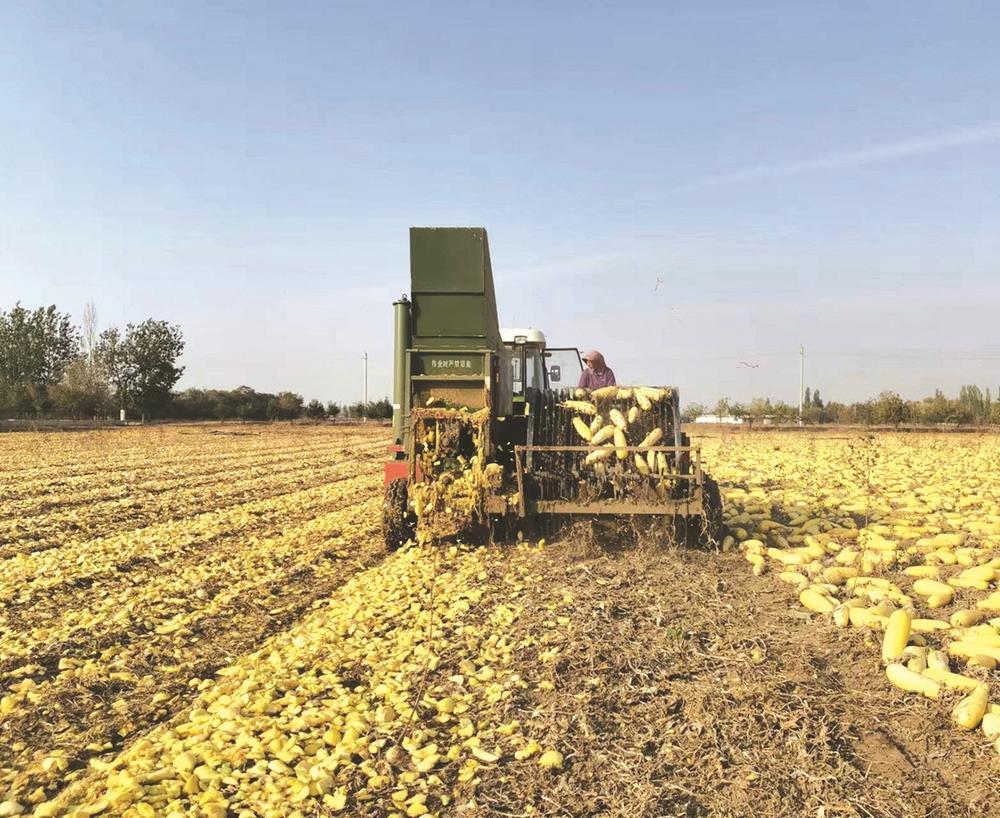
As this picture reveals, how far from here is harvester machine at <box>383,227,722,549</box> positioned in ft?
30.5

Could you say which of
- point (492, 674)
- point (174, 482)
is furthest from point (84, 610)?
point (174, 482)

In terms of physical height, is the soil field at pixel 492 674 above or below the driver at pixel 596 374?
below

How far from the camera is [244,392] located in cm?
7656

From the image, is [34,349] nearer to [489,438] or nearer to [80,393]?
[80,393]

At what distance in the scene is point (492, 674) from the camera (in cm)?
533

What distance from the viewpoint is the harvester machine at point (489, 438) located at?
9.30m

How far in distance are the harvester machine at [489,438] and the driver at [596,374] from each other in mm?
978

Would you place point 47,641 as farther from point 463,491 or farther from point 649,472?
point 649,472

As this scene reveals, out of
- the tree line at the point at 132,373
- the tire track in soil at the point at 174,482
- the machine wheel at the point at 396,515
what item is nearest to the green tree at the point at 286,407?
the tree line at the point at 132,373

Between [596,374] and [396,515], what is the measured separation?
390cm

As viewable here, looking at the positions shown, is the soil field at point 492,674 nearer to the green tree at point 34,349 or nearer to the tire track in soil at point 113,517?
the tire track in soil at point 113,517

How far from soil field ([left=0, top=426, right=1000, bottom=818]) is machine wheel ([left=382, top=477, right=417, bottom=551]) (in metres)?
0.32

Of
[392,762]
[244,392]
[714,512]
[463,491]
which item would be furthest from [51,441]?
[244,392]

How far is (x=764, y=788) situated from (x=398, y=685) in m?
2.40
